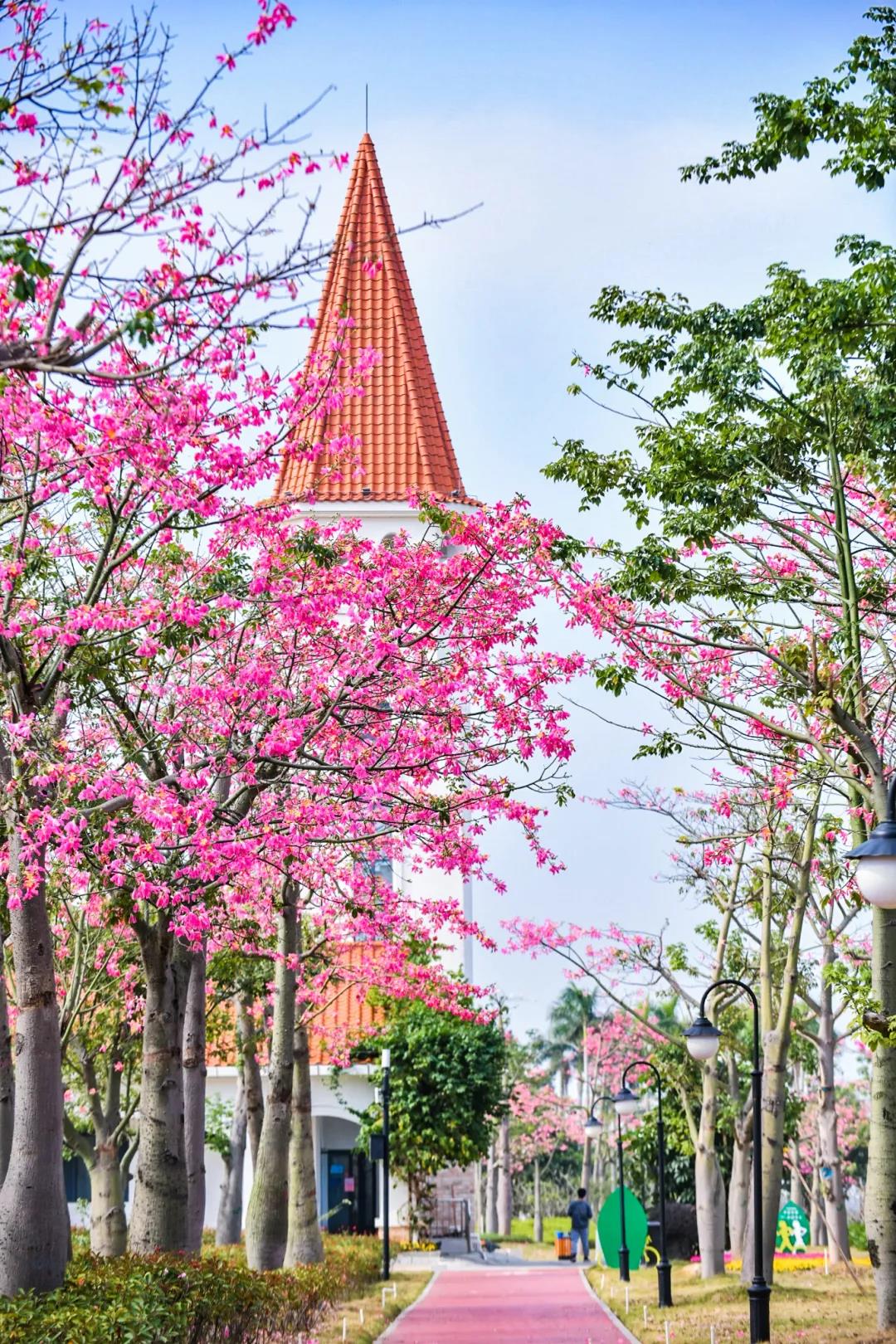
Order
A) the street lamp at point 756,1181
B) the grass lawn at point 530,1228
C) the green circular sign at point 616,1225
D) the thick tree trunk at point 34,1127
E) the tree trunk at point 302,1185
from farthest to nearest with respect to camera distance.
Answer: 1. the grass lawn at point 530,1228
2. the green circular sign at point 616,1225
3. the tree trunk at point 302,1185
4. the street lamp at point 756,1181
5. the thick tree trunk at point 34,1127

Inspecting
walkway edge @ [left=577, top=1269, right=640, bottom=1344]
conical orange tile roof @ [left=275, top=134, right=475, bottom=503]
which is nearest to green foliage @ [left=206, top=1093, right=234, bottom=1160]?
walkway edge @ [left=577, top=1269, right=640, bottom=1344]

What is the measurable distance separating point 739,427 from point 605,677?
276cm

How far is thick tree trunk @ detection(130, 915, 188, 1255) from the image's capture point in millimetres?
15969

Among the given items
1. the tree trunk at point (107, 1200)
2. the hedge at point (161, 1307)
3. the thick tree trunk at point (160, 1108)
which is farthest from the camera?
the tree trunk at point (107, 1200)

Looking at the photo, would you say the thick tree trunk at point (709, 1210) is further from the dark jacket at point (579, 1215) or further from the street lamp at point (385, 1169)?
the dark jacket at point (579, 1215)

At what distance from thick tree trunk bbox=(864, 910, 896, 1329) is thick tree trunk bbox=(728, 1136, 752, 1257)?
45.9ft

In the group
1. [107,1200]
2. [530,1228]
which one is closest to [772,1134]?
[107,1200]

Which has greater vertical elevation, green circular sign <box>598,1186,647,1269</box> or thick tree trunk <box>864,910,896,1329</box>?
thick tree trunk <box>864,910,896,1329</box>

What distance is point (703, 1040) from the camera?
17875 mm

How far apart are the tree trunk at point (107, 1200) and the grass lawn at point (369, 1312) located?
4.12 m

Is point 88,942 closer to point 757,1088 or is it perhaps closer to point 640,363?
point 757,1088

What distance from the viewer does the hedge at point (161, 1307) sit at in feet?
36.0

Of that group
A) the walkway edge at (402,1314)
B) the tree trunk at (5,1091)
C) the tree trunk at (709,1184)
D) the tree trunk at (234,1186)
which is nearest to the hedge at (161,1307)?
the tree trunk at (5,1091)

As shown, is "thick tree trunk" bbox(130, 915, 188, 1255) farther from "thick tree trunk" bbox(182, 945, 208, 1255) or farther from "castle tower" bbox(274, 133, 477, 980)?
"castle tower" bbox(274, 133, 477, 980)
